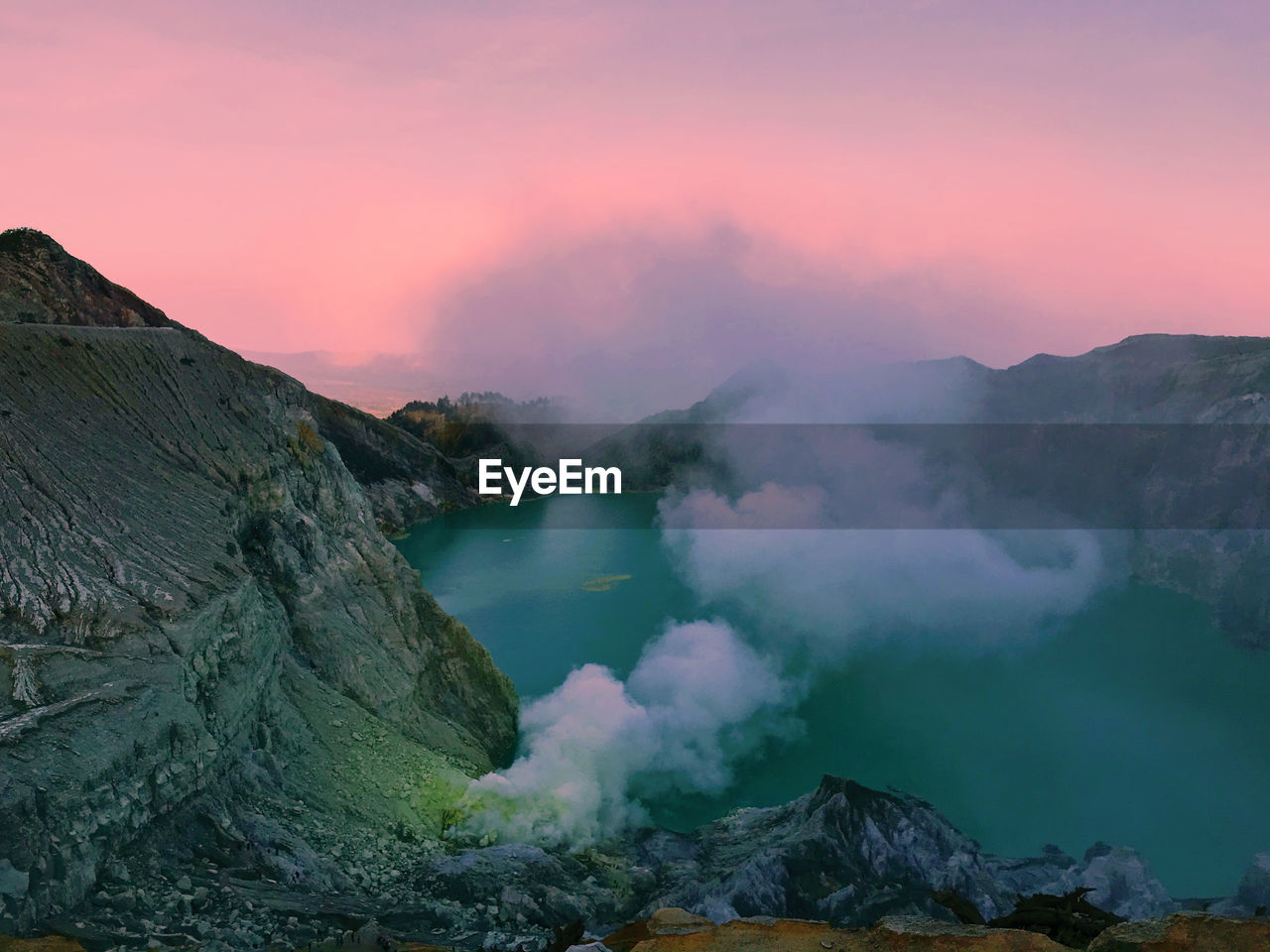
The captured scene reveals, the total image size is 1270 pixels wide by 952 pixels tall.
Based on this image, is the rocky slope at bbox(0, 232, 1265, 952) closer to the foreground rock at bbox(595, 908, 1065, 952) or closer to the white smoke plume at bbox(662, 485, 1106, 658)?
the foreground rock at bbox(595, 908, 1065, 952)

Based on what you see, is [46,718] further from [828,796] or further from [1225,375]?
[1225,375]

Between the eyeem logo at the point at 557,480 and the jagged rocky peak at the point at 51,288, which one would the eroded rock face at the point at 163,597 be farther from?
the eyeem logo at the point at 557,480

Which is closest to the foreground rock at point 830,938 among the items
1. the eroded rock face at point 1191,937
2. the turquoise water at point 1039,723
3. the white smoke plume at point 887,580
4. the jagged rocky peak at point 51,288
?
the eroded rock face at point 1191,937

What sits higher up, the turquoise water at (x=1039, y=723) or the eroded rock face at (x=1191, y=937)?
the eroded rock face at (x=1191, y=937)

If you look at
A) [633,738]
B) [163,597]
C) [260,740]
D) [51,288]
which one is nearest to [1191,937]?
[163,597]

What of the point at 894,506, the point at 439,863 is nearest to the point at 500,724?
the point at 439,863

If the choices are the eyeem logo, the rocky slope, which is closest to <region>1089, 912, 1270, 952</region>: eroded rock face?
the rocky slope

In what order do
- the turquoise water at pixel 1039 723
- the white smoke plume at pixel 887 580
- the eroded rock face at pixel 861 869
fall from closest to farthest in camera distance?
1. the eroded rock face at pixel 861 869
2. the turquoise water at pixel 1039 723
3. the white smoke plume at pixel 887 580
